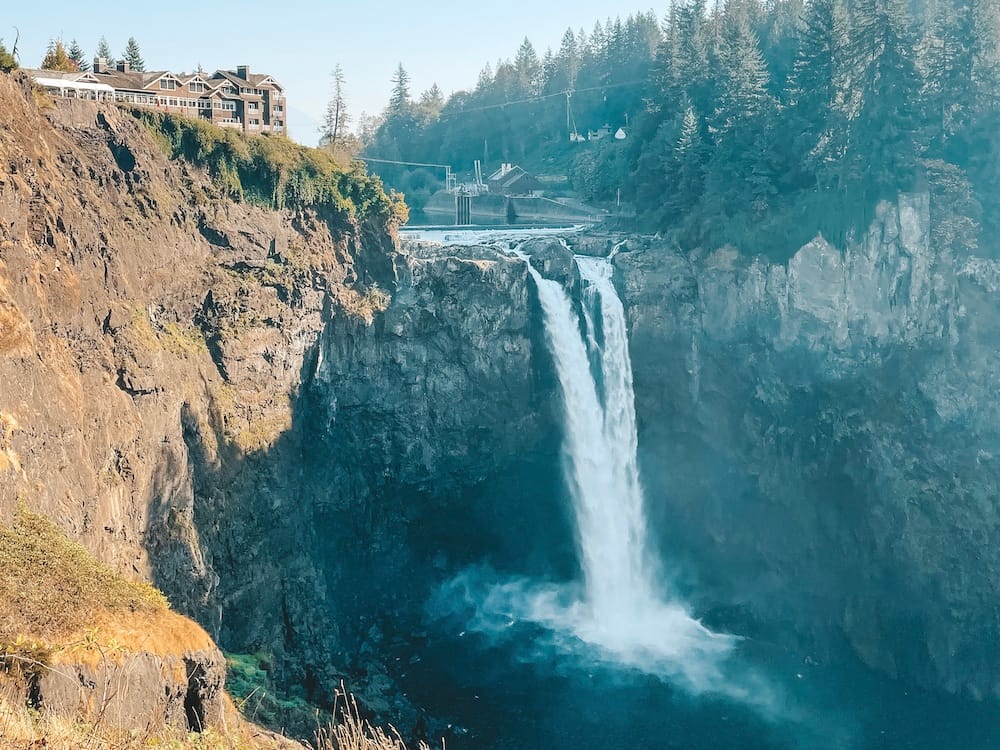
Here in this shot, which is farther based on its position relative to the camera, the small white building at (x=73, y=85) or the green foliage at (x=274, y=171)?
the green foliage at (x=274, y=171)

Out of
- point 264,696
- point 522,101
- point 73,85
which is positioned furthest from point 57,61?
point 522,101

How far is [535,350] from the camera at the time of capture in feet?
173

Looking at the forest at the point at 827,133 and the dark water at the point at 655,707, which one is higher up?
the forest at the point at 827,133

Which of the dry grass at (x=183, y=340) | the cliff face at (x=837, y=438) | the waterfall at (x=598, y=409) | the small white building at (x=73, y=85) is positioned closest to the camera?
the dry grass at (x=183, y=340)

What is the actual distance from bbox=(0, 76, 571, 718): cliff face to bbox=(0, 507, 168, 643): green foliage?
60.5 inches

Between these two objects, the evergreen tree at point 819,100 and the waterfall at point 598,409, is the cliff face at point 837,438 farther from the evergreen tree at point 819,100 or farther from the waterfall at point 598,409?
the evergreen tree at point 819,100

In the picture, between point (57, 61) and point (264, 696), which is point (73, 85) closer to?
point (57, 61)

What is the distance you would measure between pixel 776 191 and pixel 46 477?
36.0 meters

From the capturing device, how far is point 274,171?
44438 mm

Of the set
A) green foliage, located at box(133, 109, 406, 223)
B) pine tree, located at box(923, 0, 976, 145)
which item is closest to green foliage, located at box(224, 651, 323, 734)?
green foliage, located at box(133, 109, 406, 223)

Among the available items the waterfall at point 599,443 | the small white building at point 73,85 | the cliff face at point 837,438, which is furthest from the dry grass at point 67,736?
the cliff face at point 837,438

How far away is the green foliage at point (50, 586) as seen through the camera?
22359mm

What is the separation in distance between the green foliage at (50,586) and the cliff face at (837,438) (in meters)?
30.5

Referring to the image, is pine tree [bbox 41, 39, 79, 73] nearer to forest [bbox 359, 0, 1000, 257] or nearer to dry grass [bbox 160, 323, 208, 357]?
dry grass [bbox 160, 323, 208, 357]
